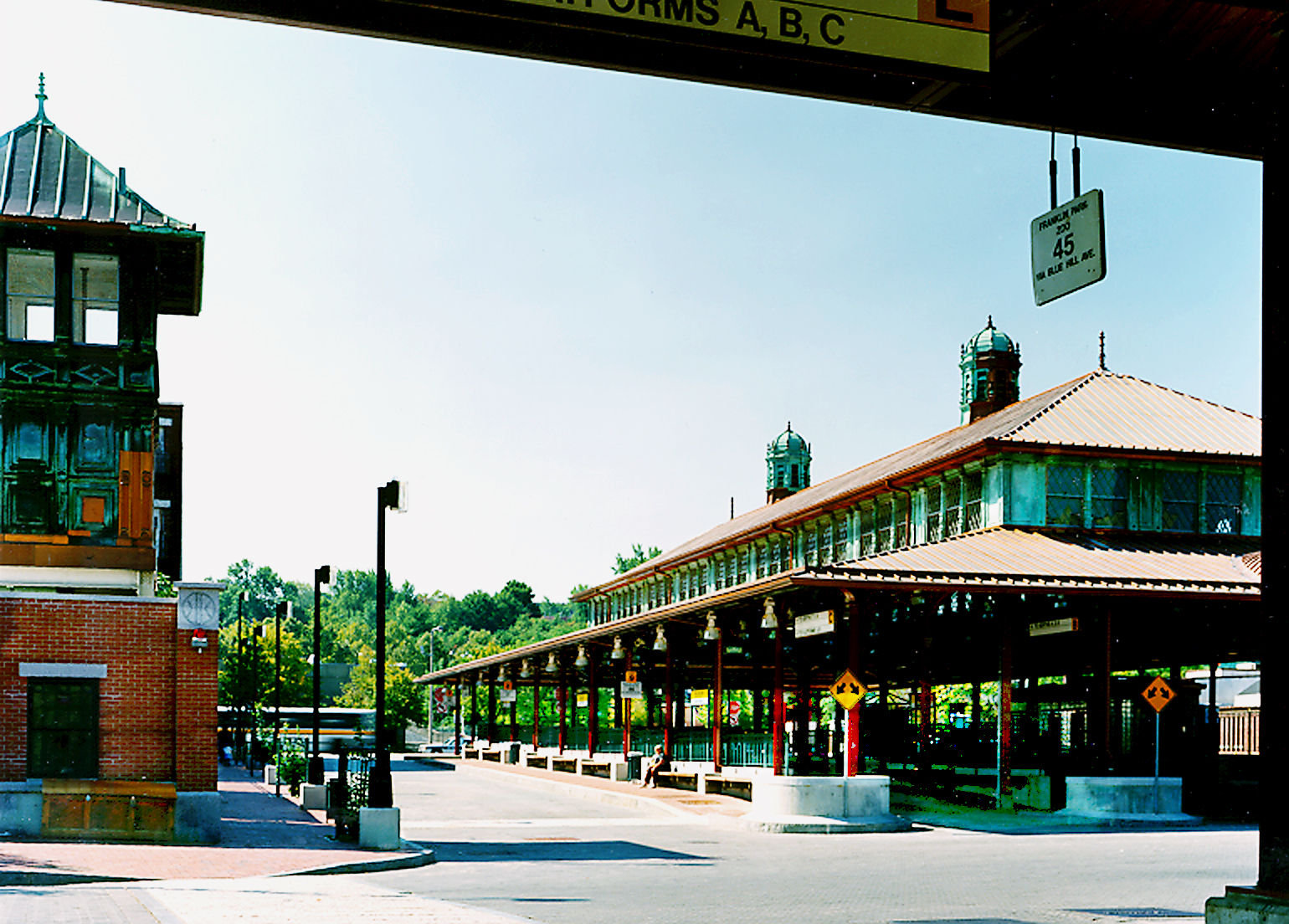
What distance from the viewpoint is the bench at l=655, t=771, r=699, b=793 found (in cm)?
3669

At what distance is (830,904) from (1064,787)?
596 inches

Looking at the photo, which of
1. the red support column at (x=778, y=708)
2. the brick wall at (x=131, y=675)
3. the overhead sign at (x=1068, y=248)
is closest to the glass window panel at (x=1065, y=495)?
the red support column at (x=778, y=708)

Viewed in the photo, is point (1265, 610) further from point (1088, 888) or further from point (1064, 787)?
point (1064, 787)

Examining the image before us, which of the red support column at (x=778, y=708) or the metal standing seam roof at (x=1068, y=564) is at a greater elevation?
the metal standing seam roof at (x=1068, y=564)

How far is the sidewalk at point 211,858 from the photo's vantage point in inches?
648

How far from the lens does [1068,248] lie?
7.23 meters

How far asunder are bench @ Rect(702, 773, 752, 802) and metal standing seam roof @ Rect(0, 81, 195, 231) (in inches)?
668

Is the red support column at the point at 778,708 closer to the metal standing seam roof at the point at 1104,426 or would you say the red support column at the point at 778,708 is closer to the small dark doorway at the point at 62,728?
the metal standing seam roof at the point at 1104,426

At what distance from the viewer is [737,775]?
3372cm

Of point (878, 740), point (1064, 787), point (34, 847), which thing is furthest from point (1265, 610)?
point (878, 740)

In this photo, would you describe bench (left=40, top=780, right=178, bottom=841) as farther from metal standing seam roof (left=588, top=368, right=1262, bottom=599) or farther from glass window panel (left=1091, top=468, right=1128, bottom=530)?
glass window panel (left=1091, top=468, right=1128, bottom=530)

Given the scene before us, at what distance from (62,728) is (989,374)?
1215 inches

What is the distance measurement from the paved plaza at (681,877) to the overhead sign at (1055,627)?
3491mm

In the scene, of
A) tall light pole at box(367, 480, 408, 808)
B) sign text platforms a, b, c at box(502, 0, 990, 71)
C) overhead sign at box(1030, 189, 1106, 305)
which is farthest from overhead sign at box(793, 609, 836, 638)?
sign text platforms a, b, c at box(502, 0, 990, 71)
